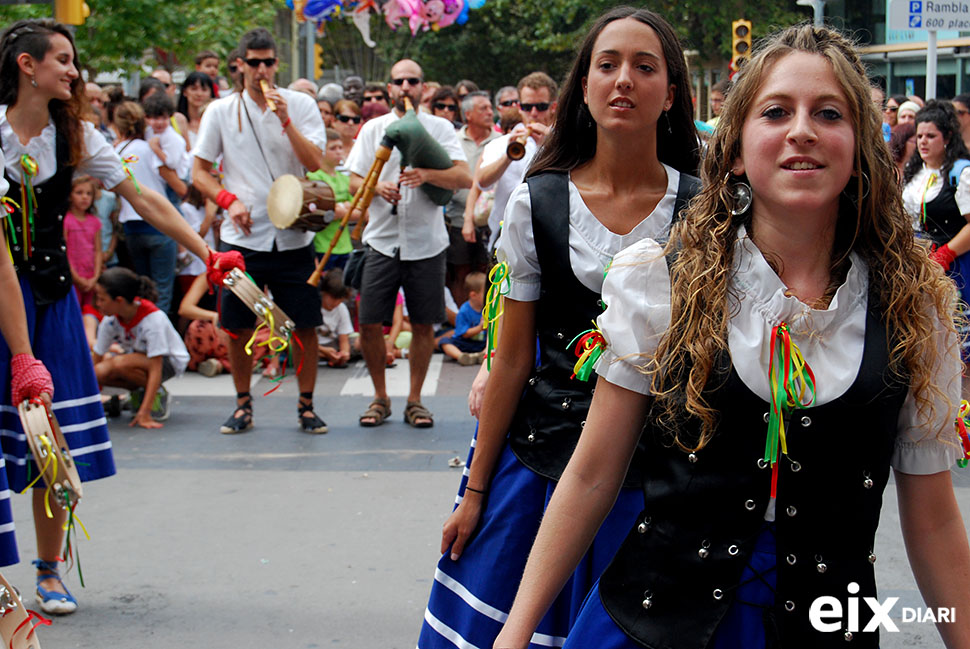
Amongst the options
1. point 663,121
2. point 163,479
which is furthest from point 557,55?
point 663,121

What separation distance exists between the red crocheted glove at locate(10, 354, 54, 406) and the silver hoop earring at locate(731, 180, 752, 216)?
2.55 meters

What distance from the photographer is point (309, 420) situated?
23.6ft

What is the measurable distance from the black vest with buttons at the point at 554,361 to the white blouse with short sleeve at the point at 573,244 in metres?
0.01

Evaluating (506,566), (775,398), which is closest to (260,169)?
(506,566)

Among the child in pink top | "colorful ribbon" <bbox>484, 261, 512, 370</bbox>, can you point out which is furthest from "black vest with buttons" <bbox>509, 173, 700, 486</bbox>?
the child in pink top

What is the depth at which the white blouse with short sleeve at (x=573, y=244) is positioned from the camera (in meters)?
2.79

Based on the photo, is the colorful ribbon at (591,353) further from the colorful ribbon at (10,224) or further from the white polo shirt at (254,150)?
the white polo shirt at (254,150)

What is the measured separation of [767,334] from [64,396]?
3134 millimetres

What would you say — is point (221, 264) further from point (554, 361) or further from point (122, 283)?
point (122, 283)

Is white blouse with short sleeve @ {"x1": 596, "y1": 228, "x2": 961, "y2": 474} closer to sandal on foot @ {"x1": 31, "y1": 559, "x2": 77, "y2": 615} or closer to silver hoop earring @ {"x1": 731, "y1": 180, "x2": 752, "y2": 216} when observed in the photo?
silver hoop earring @ {"x1": 731, "y1": 180, "x2": 752, "y2": 216}

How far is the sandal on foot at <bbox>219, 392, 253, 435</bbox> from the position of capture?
23.6 ft

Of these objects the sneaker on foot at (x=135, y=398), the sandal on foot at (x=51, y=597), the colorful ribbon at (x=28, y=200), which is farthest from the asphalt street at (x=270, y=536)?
the colorful ribbon at (x=28, y=200)

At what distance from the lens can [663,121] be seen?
3.12 meters

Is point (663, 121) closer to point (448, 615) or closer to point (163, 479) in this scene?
point (448, 615)
